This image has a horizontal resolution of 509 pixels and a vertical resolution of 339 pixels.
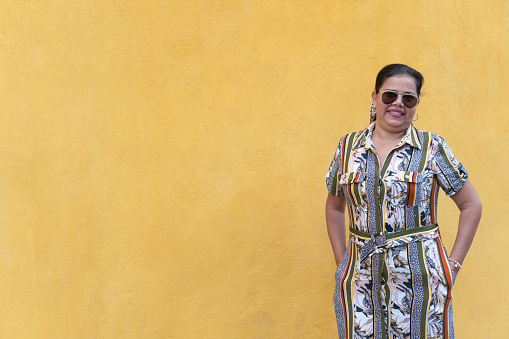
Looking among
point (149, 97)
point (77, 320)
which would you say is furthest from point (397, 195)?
point (77, 320)

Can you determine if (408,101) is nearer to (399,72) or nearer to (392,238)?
(399,72)

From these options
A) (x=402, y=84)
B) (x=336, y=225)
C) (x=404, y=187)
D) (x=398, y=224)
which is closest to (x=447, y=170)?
(x=404, y=187)

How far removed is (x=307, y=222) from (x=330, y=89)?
86 cm

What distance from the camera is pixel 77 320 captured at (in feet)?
12.1

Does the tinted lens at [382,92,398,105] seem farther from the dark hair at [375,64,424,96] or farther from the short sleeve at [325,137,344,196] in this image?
the short sleeve at [325,137,344,196]

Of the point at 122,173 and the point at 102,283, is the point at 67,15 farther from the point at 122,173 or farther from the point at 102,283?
the point at 102,283

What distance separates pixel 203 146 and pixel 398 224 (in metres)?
1.35

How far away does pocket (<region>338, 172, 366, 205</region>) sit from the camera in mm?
3062

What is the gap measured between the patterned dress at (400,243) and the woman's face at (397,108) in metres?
0.07

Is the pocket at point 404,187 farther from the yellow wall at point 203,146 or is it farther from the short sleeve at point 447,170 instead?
the yellow wall at point 203,146

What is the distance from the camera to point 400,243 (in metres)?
2.99

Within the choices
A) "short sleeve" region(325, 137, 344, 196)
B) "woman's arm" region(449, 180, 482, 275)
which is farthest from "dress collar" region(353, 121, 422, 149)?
"woman's arm" region(449, 180, 482, 275)

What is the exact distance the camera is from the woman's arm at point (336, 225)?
3.40 m

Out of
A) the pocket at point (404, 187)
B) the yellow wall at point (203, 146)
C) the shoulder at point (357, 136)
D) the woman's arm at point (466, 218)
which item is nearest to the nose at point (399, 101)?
the shoulder at point (357, 136)
